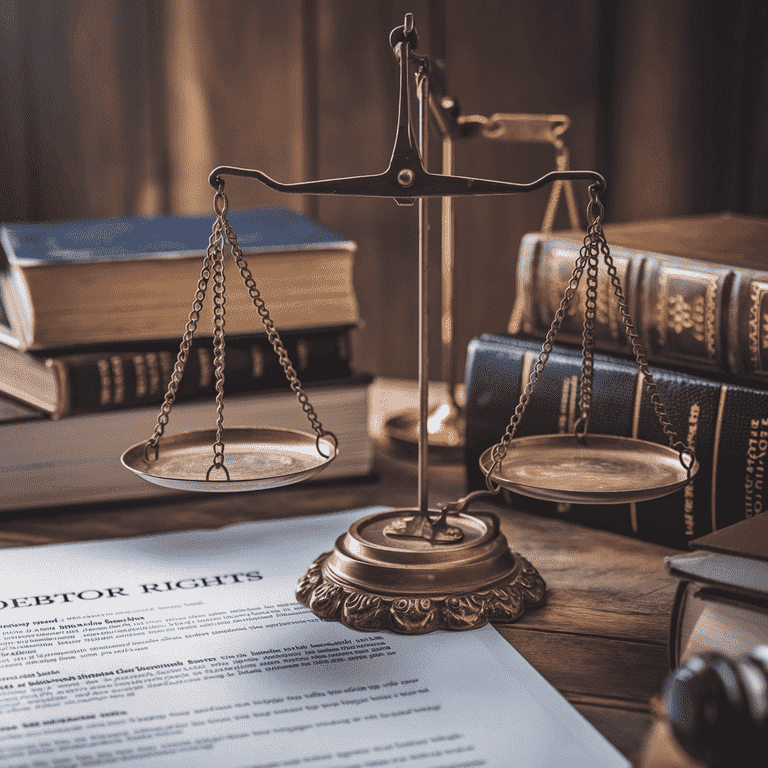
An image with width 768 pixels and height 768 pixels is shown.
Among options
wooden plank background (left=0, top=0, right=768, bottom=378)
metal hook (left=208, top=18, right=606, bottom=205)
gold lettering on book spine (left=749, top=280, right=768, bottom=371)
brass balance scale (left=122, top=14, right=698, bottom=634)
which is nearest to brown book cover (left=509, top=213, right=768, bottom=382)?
gold lettering on book spine (left=749, top=280, right=768, bottom=371)

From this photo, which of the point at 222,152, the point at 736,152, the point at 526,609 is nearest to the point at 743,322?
the point at 526,609

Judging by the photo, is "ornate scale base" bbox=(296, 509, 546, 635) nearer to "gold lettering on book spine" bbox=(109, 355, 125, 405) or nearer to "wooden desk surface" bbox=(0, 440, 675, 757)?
"wooden desk surface" bbox=(0, 440, 675, 757)

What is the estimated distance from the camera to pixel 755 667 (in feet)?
1.45

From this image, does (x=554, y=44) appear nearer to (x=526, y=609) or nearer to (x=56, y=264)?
(x=56, y=264)

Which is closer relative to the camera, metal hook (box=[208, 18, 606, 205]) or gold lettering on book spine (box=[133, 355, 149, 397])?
metal hook (box=[208, 18, 606, 205])

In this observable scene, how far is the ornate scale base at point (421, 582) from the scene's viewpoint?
73 cm

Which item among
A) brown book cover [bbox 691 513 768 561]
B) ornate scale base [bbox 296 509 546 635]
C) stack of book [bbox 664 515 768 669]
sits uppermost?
brown book cover [bbox 691 513 768 561]

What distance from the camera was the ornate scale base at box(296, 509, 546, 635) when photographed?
0.73 meters

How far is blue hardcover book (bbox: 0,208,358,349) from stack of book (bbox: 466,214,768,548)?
7.1 inches

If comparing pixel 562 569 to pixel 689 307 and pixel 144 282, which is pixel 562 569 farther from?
pixel 144 282

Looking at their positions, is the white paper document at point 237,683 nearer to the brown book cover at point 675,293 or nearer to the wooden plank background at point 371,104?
the brown book cover at point 675,293

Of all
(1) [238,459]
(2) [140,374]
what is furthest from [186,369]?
(1) [238,459]

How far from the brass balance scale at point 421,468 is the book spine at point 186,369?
20 cm

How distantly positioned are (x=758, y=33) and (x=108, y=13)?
88 centimetres
